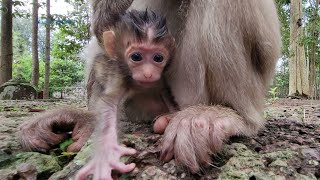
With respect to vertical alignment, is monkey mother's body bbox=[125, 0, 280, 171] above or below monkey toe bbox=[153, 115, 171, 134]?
above

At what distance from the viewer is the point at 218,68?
2.22 metres

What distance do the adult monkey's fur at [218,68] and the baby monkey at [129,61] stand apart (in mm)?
147

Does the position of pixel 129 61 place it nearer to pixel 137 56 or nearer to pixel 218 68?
pixel 137 56

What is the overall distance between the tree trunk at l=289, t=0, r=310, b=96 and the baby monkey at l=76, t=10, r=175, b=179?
15.4 meters

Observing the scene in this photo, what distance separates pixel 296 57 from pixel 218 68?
16.2 m

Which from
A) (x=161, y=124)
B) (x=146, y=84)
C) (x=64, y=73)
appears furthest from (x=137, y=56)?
(x=64, y=73)

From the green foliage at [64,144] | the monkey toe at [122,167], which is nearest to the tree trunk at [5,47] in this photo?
the green foliage at [64,144]

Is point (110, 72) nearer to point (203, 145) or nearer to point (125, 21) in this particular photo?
point (125, 21)

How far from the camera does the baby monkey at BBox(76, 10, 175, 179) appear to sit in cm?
221

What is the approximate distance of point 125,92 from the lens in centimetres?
239

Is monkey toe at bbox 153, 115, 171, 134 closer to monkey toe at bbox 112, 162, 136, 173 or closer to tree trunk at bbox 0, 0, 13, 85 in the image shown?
monkey toe at bbox 112, 162, 136, 173

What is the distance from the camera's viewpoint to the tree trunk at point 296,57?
1678cm

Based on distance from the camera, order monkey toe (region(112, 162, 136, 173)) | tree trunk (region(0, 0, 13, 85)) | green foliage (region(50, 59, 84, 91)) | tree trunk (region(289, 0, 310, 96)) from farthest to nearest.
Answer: green foliage (region(50, 59, 84, 91)), tree trunk (region(289, 0, 310, 96)), tree trunk (region(0, 0, 13, 85)), monkey toe (region(112, 162, 136, 173))

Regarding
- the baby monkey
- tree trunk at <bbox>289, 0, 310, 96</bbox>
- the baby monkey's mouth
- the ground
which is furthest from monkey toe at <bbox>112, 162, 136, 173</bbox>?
tree trunk at <bbox>289, 0, 310, 96</bbox>
